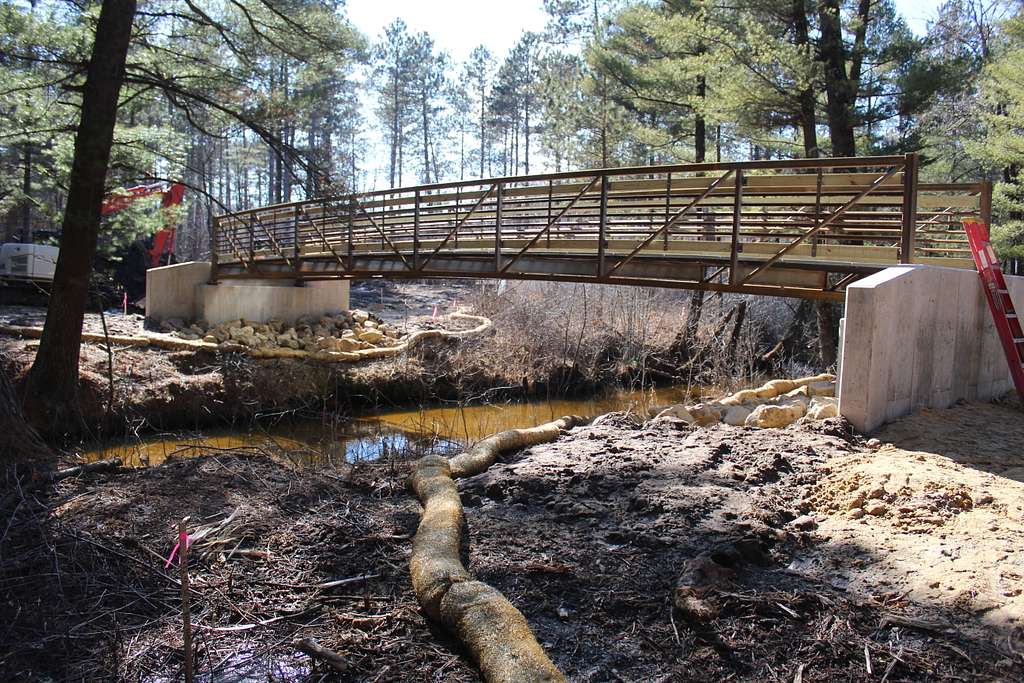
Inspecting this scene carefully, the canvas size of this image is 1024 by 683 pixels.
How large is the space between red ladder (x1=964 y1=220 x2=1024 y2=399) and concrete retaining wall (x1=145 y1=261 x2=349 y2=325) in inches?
564

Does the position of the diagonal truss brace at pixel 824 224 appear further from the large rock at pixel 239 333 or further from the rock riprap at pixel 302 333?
the large rock at pixel 239 333

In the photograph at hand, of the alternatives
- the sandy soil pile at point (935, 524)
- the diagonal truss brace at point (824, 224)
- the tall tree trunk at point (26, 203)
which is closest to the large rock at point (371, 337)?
the tall tree trunk at point (26, 203)

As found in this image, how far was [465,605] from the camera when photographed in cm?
374

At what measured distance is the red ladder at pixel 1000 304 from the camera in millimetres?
7422

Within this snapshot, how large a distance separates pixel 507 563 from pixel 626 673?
1.23 metres

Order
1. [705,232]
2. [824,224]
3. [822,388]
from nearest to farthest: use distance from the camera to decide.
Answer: [824,224] → [822,388] → [705,232]

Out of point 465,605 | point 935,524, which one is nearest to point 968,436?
point 935,524

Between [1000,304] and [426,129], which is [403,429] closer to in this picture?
[1000,304]

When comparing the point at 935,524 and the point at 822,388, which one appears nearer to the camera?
the point at 935,524

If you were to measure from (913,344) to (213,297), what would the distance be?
14.2m

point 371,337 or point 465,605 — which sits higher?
point 371,337

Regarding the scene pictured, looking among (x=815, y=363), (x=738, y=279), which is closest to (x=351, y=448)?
(x=738, y=279)

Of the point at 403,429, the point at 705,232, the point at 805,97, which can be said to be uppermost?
the point at 805,97

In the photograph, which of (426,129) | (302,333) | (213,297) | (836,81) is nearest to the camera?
(836,81)
